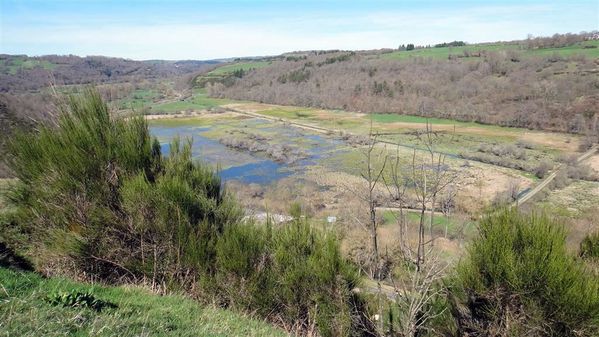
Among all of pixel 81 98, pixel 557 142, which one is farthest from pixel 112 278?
pixel 557 142

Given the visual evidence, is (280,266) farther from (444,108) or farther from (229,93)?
(229,93)

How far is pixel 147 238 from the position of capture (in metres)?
9.15

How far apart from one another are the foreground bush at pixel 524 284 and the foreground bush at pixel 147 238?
2.51 m

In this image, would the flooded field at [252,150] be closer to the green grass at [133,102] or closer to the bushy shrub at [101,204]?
the green grass at [133,102]

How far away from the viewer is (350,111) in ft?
290

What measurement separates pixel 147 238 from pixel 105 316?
459 cm

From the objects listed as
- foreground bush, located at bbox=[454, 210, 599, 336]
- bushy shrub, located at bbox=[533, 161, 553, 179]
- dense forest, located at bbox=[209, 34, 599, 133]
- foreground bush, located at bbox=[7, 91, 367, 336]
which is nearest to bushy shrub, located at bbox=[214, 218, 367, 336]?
foreground bush, located at bbox=[7, 91, 367, 336]

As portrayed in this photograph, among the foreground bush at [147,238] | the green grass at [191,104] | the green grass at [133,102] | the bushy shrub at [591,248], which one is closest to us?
the foreground bush at [147,238]

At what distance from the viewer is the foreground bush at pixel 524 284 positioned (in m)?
7.14

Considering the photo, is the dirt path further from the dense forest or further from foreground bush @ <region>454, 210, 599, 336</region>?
foreground bush @ <region>454, 210, 599, 336</region>

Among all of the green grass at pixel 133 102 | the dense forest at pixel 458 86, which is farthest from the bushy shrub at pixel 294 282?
the dense forest at pixel 458 86

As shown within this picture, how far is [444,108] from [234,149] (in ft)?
139

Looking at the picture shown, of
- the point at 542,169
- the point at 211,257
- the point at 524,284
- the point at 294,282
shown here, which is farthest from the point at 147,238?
the point at 542,169

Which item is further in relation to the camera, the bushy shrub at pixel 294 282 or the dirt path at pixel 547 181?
the dirt path at pixel 547 181
